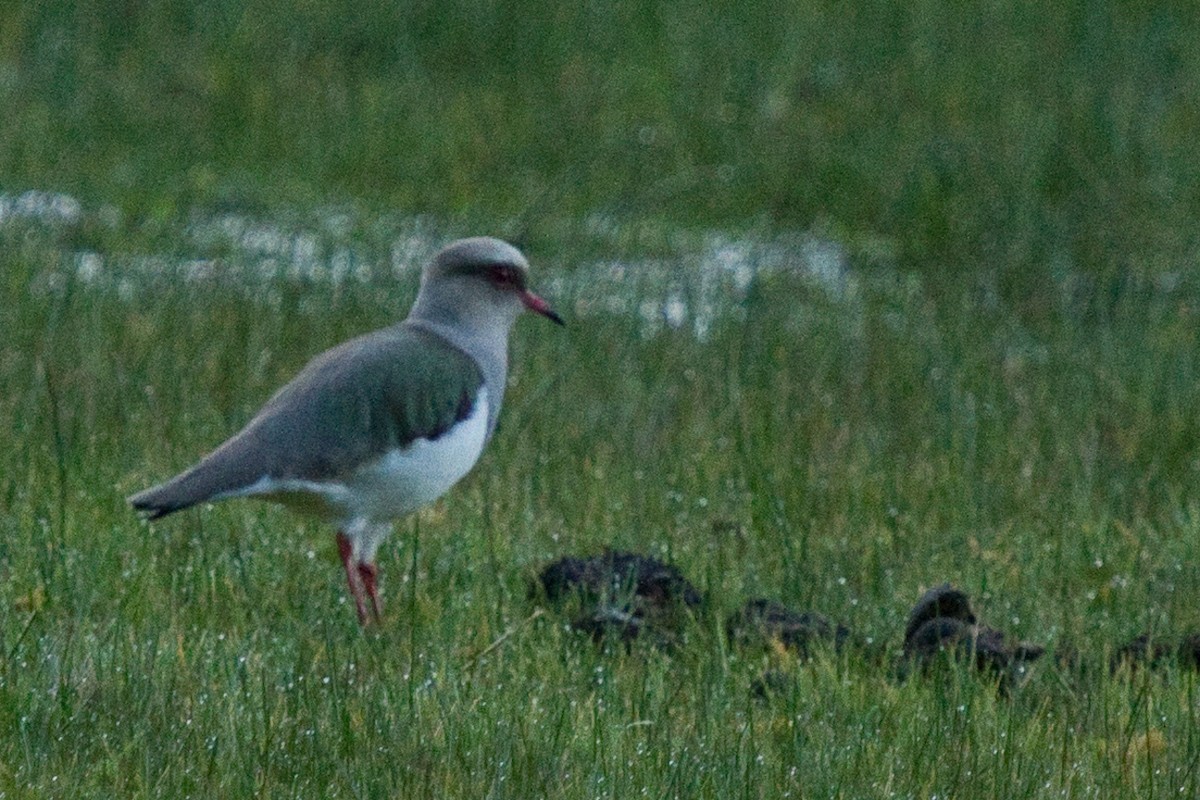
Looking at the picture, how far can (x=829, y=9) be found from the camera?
16.6m

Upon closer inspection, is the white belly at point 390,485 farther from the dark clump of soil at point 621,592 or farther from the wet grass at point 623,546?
the dark clump of soil at point 621,592

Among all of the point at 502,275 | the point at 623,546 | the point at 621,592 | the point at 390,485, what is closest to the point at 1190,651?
the point at 621,592

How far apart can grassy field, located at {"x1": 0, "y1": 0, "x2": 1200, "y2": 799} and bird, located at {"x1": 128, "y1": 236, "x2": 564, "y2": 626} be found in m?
0.27

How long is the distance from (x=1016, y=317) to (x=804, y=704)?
6.24m

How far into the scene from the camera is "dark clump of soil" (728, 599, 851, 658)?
231 inches

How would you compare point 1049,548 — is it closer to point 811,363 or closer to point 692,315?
point 811,363

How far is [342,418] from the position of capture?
5938 mm

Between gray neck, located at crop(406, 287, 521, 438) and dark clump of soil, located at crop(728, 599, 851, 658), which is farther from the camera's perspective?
gray neck, located at crop(406, 287, 521, 438)

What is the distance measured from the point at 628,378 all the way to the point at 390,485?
3200 millimetres

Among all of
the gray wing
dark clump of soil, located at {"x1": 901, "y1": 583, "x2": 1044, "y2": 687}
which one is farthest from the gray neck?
dark clump of soil, located at {"x1": 901, "y1": 583, "x2": 1044, "y2": 687}

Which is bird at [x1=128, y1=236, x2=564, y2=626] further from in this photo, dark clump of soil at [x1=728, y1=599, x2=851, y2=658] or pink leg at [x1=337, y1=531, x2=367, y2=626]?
dark clump of soil at [x1=728, y1=599, x2=851, y2=658]

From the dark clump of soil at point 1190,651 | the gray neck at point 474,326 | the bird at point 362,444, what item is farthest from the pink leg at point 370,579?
the dark clump of soil at point 1190,651

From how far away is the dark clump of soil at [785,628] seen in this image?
586cm

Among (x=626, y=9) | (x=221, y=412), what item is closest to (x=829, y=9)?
(x=626, y=9)
